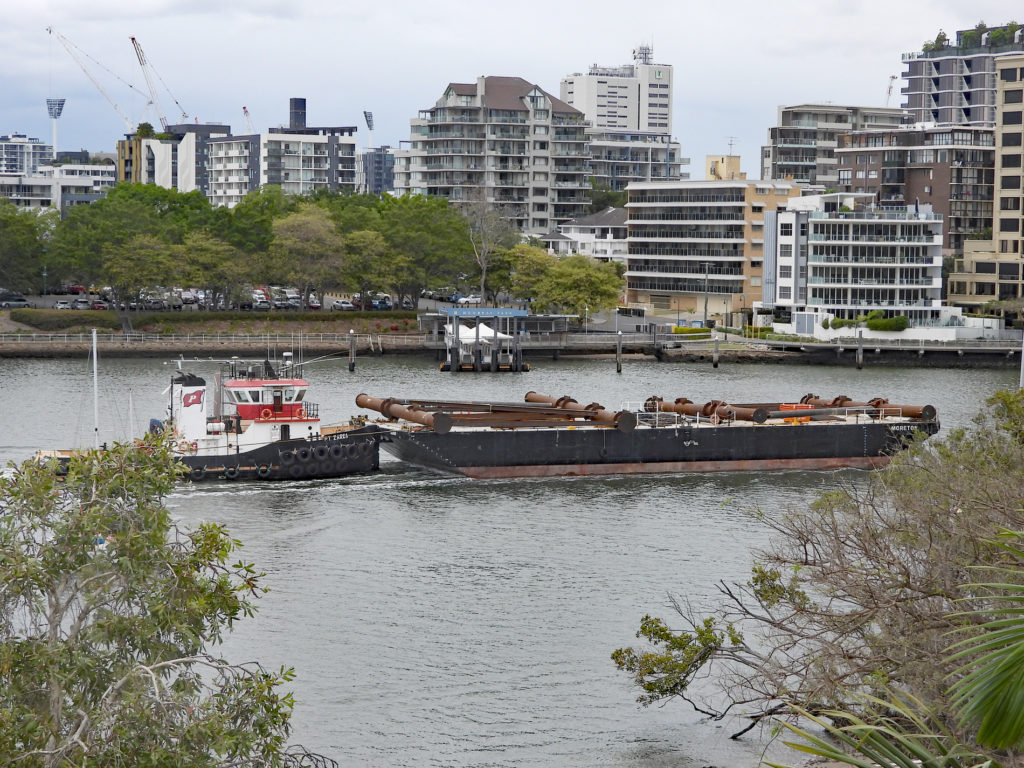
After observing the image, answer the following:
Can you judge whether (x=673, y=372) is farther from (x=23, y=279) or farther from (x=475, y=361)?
(x=23, y=279)

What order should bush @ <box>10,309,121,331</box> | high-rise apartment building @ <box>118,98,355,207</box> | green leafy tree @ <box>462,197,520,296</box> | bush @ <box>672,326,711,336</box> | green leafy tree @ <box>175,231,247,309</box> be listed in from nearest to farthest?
bush @ <box>10,309,121,331</box>, green leafy tree @ <box>175,231,247,309</box>, bush @ <box>672,326,711,336</box>, green leafy tree @ <box>462,197,520,296</box>, high-rise apartment building @ <box>118,98,355,207</box>

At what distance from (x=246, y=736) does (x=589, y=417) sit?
34.0m

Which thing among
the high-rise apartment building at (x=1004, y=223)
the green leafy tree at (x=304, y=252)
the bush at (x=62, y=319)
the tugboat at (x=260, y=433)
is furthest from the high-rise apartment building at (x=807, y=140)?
the tugboat at (x=260, y=433)

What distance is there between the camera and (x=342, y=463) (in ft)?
141

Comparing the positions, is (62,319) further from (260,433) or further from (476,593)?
(476,593)

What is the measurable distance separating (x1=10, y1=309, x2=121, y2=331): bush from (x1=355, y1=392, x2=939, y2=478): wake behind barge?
4752 cm

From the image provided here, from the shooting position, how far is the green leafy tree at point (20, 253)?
94125mm

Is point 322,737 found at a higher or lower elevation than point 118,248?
lower

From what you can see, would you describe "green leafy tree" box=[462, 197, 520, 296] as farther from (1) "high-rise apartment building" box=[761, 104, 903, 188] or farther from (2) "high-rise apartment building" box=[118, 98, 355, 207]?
(1) "high-rise apartment building" box=[761, 104, 903, 188]

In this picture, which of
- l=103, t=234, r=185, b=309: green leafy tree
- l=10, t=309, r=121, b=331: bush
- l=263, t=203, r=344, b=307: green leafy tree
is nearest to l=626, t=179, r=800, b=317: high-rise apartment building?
l=263, t=203, r=344, b=307: green leafy tree

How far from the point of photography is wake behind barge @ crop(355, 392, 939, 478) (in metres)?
44.5

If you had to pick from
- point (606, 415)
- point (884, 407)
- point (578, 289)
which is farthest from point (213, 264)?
point (884, 407)

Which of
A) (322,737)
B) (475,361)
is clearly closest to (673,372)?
(475,361)

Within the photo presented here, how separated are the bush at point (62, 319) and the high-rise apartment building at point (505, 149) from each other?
57.2 metres
